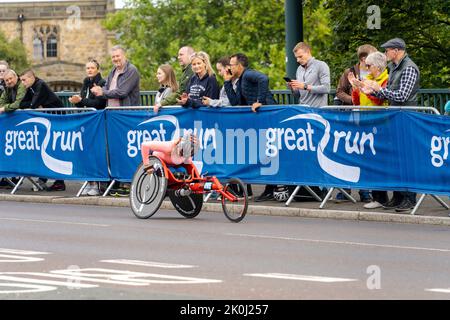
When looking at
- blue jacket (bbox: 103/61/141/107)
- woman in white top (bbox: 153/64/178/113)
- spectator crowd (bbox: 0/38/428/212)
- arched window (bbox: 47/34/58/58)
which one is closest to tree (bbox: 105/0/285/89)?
arched window (bbox: 47/34/58/58)

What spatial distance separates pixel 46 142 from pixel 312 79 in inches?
219

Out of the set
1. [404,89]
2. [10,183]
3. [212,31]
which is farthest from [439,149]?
[212,31]

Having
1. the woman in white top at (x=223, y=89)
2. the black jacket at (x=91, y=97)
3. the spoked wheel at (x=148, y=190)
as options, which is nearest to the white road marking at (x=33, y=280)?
the spoked wheel at (x=148, y=190)

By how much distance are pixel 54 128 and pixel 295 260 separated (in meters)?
10.8

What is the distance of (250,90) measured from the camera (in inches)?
845

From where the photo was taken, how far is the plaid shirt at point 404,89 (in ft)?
63.1

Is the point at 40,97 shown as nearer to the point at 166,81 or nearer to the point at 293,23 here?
the point at 166,81

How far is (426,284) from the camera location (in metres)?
12.2

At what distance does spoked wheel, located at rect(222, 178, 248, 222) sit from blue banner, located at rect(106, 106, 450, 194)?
1689mm

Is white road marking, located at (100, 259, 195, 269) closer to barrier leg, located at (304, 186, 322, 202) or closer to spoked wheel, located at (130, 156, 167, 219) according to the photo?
spoked wheel, located at (130, 156, 167, 219)

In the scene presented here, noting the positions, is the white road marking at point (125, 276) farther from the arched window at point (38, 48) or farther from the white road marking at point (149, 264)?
the arched window at point (38, 48)

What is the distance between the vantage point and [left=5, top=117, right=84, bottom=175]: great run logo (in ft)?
78.9

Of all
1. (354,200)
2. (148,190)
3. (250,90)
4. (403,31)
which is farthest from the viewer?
(403,31)

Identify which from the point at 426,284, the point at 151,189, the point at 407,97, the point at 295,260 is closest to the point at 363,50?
the point at 407,97
